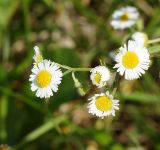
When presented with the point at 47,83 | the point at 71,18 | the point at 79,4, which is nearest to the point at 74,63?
the point at 79,4

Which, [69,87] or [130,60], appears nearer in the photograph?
[130,60]

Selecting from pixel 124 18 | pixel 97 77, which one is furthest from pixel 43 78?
pixel 124 18

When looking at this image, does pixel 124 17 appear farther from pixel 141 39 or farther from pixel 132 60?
pixel 132 60

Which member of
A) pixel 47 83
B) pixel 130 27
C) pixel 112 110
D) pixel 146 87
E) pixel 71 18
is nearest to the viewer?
pixel 112 110

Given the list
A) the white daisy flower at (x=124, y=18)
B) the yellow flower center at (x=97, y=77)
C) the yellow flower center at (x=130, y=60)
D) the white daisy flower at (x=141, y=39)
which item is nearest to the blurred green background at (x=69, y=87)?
the white daisy flower at (x=124, y=18)

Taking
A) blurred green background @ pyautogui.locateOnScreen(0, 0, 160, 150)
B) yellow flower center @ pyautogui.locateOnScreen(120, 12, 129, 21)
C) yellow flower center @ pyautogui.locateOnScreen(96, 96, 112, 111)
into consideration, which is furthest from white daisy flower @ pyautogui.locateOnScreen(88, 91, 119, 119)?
yellow flower center @ pyautogui.locateOnScreen(120, 12, 129, 21)

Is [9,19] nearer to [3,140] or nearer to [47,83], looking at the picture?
[3,140]
